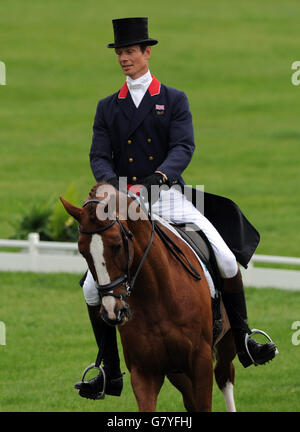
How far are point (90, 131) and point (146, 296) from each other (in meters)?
26.7

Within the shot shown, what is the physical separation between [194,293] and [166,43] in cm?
3680

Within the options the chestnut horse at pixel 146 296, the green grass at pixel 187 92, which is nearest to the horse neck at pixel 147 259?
the chestnut horse at pixel 146 296

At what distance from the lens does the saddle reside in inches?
338

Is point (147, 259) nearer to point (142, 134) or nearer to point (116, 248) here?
point (116, 248)

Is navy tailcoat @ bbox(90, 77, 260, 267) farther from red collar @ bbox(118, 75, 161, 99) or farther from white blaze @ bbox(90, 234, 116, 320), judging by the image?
white blaze @ bbox(90, 234, 116, 320)

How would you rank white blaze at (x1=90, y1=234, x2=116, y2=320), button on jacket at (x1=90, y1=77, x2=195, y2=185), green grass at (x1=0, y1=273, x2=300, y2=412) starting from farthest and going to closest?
1. green grass at (x1=0, y1=273, x2=300, y2=412)
2. button on jacket at (x1=90, y1=77, x2=195, y2=185)
3. white blaze at (x1=90, y1=234, x2=116, y2=320)

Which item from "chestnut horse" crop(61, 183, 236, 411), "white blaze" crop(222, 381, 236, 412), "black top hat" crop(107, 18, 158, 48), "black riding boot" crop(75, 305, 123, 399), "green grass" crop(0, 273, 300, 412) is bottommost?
"green grass" crop(0, 273, 300, 412)

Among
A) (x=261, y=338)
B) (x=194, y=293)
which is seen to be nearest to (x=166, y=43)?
(x=261, y=338)

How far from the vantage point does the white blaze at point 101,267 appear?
6.85 metres

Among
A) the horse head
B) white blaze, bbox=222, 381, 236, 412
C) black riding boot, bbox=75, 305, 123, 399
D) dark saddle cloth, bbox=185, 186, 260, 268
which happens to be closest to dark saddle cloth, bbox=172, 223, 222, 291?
dark saddle cloth, bbox=185, 186, 260, 268

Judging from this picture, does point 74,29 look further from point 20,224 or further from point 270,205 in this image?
point 20,224

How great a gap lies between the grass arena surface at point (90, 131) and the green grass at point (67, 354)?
3 centimetres

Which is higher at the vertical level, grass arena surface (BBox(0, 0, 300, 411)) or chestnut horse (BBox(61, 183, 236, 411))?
chestnut horse (BBox(61, 183, 236, 411))

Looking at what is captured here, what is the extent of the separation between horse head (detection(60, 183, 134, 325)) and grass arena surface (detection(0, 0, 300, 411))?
4430 mm
